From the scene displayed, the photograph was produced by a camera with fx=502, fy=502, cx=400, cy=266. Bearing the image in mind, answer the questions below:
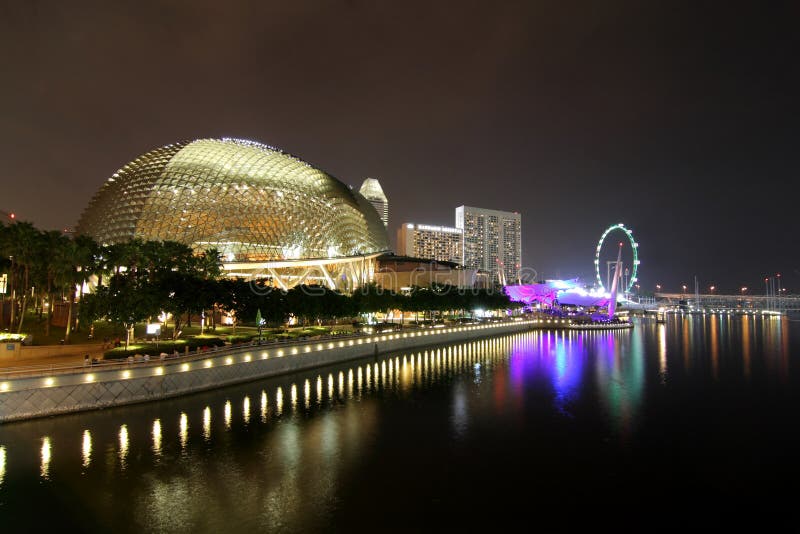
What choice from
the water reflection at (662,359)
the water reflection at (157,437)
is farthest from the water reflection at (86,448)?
the water reflection at (662,359)

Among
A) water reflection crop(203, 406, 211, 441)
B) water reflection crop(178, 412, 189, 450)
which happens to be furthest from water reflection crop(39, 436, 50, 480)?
water reflection crop(203, 406, 211, 441)

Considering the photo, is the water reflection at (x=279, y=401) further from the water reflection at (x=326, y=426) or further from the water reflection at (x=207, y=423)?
the water reflection at (x=207, y=423)

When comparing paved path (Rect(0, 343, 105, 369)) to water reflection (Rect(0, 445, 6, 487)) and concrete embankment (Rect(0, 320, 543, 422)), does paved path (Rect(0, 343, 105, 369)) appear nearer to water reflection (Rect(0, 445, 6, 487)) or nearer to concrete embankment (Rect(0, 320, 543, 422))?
concrete embankment (Rect(0, 320, 543, 422))

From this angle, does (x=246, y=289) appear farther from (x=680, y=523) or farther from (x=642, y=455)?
(x=680, y=523)

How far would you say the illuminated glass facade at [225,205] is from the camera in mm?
58375

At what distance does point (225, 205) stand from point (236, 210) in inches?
53.9

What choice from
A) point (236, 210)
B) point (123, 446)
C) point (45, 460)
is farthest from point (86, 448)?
point (236, 210)

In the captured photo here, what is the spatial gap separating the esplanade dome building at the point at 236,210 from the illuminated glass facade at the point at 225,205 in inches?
4.6

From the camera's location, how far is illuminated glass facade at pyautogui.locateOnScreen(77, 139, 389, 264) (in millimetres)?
58375

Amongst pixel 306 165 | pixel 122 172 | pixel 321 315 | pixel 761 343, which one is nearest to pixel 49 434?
pixel 321 315

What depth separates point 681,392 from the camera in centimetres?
3269

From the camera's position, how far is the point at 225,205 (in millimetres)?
59812

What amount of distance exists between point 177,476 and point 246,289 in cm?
2882

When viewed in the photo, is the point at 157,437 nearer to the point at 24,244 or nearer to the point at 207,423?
the point at 207,423
